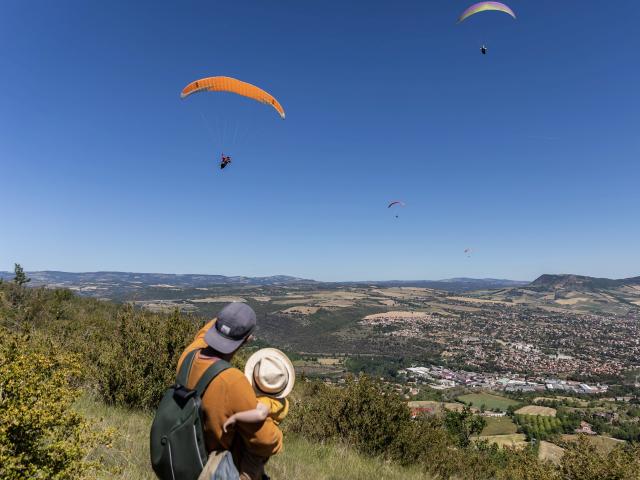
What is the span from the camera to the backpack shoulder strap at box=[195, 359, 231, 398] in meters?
2.47

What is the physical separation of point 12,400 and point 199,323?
8992mm

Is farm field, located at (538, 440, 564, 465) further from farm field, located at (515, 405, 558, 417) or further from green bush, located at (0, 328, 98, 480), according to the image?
green bush, located at (0, 328, 98, 480)

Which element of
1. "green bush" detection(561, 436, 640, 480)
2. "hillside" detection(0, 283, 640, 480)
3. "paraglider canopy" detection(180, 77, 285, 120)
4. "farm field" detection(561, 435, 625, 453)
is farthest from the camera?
"farm field" detection(561, 435, 625, 453)

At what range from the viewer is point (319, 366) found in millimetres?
99125

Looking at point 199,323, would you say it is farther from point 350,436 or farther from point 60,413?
point 60,413

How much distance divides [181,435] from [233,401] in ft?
1.25

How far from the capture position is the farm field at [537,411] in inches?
2714

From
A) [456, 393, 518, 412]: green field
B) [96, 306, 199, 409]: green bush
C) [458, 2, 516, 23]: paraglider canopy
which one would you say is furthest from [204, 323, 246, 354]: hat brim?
[456, 393, 518, 412]: green field

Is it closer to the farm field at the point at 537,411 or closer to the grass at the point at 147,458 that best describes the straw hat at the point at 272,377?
the grass at the point at 147,458

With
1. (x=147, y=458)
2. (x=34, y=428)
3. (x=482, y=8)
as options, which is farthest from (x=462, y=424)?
(x=34, y=428)

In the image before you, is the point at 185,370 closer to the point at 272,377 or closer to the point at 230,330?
the point at 230,330

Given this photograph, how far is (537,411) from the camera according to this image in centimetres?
7044

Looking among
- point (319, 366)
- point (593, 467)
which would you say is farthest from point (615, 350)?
point (593, 467)

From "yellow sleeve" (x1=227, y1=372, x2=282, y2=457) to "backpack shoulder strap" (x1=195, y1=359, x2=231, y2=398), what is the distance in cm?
12
